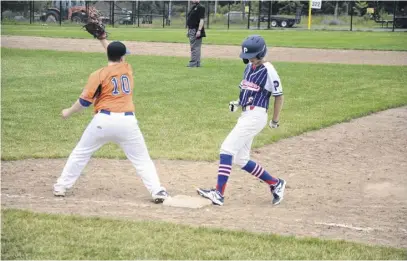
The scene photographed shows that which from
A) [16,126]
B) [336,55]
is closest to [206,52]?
[336,55]

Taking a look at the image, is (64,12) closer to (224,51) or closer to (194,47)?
(224,51)

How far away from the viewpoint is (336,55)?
26.9 m

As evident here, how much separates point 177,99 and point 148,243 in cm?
972

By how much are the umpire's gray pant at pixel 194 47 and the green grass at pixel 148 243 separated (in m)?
14.2

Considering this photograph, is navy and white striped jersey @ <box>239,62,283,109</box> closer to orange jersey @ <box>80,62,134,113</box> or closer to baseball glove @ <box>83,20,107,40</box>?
orange jersey @ <box>80,62,134,113</box>

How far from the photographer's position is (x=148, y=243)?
613 cm

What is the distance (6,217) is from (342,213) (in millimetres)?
3365

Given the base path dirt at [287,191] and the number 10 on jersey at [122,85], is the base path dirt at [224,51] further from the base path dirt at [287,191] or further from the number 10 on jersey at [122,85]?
the number 10 on jersey at [122,85]

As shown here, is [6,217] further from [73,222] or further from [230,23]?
[230,23]

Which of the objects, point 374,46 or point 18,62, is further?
point 374,46

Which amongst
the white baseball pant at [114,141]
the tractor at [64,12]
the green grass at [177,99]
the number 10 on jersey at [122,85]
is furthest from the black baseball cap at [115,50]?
the tractor at [64,12]

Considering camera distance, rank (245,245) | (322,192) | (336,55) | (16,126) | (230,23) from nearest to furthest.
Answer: (245,245), (322,192), (16,126), (336,55), (230,23)

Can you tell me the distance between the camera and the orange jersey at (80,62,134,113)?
752 centimetres

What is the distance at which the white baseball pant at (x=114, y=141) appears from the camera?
24.9ft
